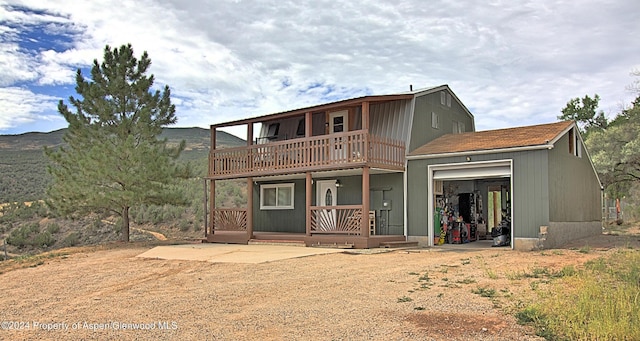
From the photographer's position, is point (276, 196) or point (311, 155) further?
point (276, 196)

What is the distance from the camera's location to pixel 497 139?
691 inches

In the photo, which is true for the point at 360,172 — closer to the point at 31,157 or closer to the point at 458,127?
the point at 458,127

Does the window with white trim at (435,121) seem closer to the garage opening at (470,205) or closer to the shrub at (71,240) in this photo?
the garage opening at (470,205)

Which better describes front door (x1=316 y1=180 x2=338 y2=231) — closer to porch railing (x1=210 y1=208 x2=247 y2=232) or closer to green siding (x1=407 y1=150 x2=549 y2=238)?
porch railing (x1=210 y1=208 x2=247 y2=232)

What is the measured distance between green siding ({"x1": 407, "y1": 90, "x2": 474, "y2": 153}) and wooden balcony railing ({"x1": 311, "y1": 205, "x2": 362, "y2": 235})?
3.23 metres

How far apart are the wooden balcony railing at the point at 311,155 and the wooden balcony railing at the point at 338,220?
1342 mm

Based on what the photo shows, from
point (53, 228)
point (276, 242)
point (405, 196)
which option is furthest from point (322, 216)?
point (53, 228)

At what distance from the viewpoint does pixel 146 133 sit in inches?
818

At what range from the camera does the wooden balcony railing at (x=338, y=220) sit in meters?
16.9

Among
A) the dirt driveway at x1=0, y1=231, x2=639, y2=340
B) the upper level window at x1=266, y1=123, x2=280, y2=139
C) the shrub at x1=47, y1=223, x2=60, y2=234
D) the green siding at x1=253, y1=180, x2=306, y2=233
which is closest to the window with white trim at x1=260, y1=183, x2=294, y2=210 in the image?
the green siding at x1=253, y1=180, x2=306, y2=233

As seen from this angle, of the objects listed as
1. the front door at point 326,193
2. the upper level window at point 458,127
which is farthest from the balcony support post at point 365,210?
the upper level window at point 458,127

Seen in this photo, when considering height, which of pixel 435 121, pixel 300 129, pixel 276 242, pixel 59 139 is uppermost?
pixel 59 139

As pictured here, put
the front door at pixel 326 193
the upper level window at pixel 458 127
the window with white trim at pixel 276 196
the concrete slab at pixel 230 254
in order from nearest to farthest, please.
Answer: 1. the concrete slab at pixel 230 254
2. the front door at pixel 326 193
3. the upper level window at pixel 458 127
4. the window with white trim at pixel 276 196

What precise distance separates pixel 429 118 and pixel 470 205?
3.91 meters
